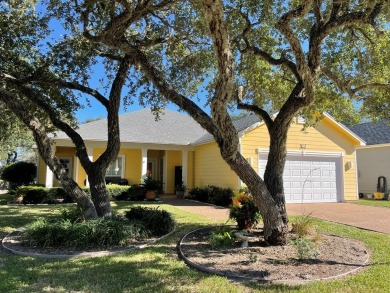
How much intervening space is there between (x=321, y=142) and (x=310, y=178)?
2.11 m

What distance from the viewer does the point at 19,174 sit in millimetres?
19375

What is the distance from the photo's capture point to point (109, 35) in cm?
719

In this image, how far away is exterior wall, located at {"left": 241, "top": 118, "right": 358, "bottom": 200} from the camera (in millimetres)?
16031

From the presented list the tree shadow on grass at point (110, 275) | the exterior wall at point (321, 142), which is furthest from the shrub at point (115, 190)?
the tree shadow on grass at point (110, 275)

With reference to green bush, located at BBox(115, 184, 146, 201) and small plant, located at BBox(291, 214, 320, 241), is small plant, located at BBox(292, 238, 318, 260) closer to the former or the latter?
small plant, located at BBox(291, 214, 320, 241)

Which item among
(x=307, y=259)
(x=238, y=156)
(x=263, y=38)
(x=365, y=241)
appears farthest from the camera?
(x=263, y=38)

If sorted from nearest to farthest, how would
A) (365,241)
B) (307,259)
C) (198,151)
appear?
(307,259)
(365,241)
(198,151)

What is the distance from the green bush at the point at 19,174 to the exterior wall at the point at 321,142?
1310 cm

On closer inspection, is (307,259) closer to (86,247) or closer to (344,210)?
(86,247)

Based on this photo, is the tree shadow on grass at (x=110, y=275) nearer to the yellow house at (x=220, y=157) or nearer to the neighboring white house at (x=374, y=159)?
the yellow house at (x=220, y=157)

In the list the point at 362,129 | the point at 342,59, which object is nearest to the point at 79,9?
the point at 342,59

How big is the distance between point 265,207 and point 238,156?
1256 mm

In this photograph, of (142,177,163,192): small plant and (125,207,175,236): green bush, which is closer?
(125,207,175,236): green bush

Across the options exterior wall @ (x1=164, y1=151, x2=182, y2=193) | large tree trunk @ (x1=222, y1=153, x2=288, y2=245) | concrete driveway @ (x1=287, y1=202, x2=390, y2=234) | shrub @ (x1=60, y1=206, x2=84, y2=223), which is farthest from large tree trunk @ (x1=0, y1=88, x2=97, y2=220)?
exterior wall @ (x1=164, y1=151, x2=182, y2=193)
